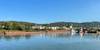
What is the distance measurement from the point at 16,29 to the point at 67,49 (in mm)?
54345

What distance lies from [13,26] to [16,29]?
3.82 ft

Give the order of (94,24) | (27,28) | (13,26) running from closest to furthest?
(13,26)
(27,28)
(94,24)

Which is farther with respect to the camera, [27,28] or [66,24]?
[66,24]

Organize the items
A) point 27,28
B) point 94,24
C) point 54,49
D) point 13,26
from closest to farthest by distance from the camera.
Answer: point 54,49 < point 13,26 < point 27,28 < point 94,24

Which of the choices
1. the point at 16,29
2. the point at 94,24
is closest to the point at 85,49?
the point at 16,29

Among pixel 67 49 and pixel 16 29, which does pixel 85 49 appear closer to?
pixel 67 49

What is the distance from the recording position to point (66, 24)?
14850cm

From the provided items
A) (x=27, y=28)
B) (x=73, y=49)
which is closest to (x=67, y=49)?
(x=73, y=49)

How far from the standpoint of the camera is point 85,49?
90.1 ft

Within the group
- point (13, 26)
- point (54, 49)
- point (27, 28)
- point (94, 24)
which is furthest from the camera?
point (94, 24)

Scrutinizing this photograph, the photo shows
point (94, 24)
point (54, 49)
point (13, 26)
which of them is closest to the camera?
point (54, 49)

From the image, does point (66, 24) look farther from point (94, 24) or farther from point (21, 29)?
point (21, 29)

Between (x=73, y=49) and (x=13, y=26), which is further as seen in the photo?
(x=13, y=26)

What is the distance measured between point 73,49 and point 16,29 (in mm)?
54551
